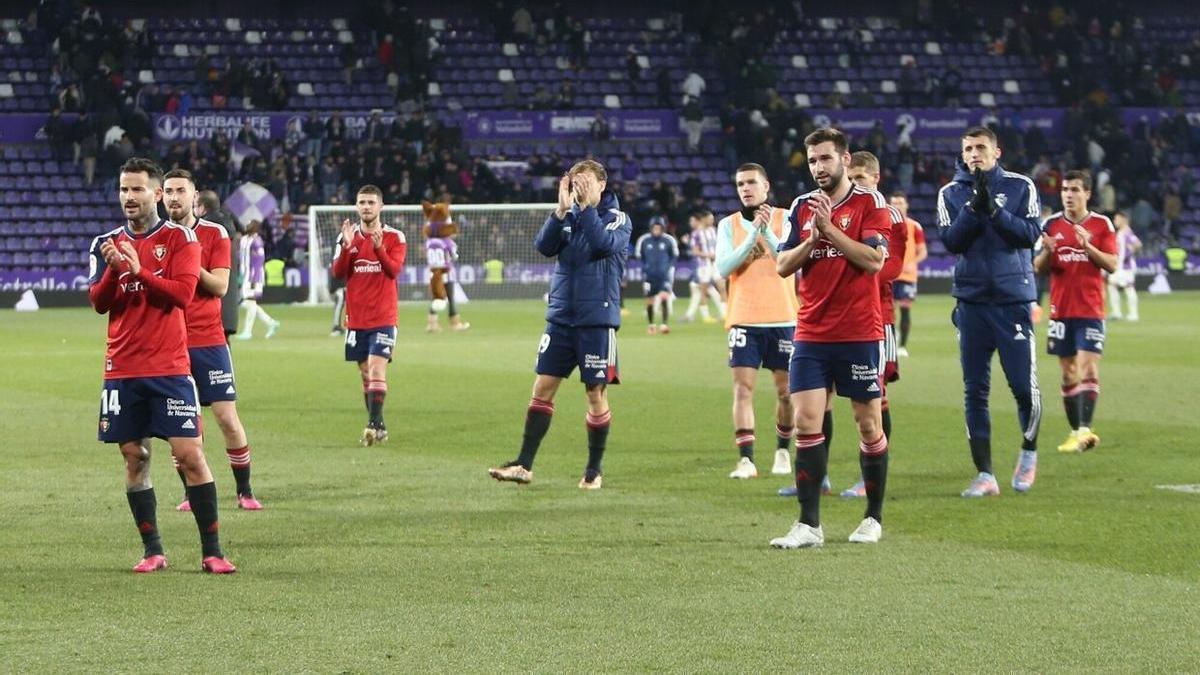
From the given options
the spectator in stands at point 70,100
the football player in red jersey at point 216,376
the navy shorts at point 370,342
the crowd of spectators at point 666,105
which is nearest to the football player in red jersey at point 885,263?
the football player in red jersey at point 216,376

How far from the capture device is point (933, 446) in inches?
559

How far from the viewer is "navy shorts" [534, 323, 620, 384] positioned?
11.9m

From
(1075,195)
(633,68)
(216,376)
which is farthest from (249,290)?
(633,68)

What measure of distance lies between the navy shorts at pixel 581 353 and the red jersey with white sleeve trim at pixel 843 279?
2.48m

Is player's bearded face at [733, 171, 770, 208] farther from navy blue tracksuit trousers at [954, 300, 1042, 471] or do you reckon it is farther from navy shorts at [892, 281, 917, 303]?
navy shorts at [892, 281, 917, 303]

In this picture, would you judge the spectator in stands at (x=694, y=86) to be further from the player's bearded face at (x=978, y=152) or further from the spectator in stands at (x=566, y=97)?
the player's bearded face at (x=978, y=152)

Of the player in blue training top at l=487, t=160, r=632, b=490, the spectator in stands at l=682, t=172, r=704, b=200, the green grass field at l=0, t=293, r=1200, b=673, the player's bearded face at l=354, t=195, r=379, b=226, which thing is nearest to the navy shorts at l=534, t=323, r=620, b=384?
the player in blue training top at l=487, t=160, r=632, b=490

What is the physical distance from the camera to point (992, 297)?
37.5 ft

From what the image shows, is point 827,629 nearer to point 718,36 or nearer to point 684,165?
point 684,165

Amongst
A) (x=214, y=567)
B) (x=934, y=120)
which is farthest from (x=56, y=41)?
Result: (x=214, y=567)

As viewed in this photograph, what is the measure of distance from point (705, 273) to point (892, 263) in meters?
25.5

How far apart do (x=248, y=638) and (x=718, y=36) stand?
4704 cm

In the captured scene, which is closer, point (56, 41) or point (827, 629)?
point (827, 629)

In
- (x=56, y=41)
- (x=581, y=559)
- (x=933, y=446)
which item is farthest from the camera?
(x=56, y=41)
